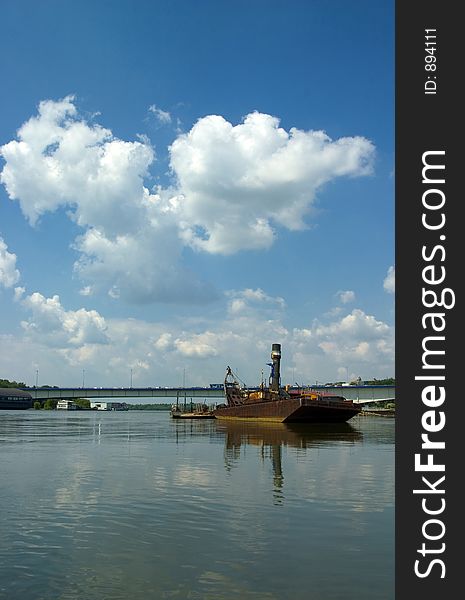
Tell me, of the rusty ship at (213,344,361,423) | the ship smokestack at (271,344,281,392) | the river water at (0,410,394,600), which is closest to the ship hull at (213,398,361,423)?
the rusty ship at (213,344,361,423)

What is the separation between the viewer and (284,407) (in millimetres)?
119000

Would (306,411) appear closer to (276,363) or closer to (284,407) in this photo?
(284,407)

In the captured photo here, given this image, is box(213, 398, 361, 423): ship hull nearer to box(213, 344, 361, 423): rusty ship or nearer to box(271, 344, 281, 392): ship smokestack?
box(213, 344, 361, 423): rusty ship

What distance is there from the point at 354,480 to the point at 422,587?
22.8m

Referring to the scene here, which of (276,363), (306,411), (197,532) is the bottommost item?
(306,411)

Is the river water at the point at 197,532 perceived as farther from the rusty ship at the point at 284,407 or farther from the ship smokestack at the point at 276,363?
the ship smokestack at the point at 276,363

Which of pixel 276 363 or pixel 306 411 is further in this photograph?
pixel 276 363

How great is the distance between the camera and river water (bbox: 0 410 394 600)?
17.1 m

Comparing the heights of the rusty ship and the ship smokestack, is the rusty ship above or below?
below

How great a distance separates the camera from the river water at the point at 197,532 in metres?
17.1

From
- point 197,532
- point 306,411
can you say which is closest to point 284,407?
point 306,411

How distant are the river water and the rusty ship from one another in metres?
70.8

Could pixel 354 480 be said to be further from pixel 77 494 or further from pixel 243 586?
pixel 243 586

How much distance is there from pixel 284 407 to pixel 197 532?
97342 millimetres
